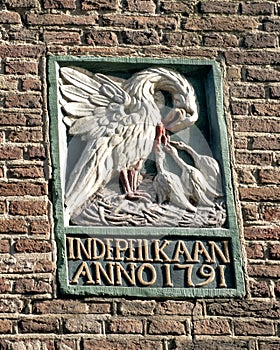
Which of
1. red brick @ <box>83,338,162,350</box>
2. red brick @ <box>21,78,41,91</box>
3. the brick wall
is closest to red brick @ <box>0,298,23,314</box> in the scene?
the brick wall

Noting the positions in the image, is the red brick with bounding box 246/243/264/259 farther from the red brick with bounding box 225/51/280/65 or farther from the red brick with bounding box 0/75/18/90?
the red brick with bounding box 0/75/18/90

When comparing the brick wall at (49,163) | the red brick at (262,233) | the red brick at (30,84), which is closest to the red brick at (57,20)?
the brick wall at (49,163)

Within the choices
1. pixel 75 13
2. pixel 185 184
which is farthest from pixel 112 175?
pixel 75 13

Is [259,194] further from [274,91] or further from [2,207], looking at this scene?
[2,207]

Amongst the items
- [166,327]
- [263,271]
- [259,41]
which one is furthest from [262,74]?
[166,327]

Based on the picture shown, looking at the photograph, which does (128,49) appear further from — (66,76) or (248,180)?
(248,180)

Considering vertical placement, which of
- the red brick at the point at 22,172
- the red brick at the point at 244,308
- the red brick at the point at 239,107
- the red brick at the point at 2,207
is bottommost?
the red brick at the point at 244,308

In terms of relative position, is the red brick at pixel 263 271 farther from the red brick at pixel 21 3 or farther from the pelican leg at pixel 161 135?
the red brick at pixel 21 3

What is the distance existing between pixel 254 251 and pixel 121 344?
92 cm

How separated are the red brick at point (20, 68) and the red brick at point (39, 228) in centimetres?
93

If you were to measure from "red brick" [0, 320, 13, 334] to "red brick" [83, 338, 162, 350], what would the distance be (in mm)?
375

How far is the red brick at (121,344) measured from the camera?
303 inches

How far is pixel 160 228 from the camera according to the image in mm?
8117

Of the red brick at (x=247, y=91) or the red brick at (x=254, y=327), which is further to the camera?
the red brick at (x=247, y=91)
